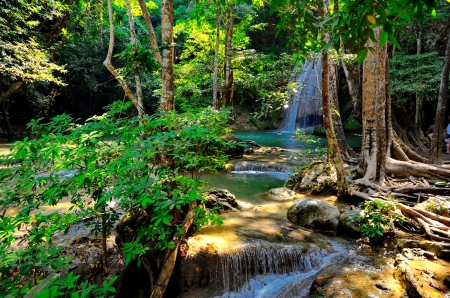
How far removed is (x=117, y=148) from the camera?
2654mm

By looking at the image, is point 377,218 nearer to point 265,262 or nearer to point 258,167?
point 265,262

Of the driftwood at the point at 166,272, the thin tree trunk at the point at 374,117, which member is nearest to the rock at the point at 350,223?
the thin tree trunk at the point at 374,117

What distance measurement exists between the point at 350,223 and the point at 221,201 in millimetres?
2726

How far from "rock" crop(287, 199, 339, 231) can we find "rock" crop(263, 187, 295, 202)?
4.58 feet

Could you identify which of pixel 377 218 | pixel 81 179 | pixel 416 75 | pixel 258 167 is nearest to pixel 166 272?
pixel 81 179

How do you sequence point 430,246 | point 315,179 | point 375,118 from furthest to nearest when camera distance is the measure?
point 315,179, point 375,118, point 430,246

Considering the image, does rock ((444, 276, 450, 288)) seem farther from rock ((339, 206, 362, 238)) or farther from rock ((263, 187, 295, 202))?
rock ((263, 187, 295, 202))

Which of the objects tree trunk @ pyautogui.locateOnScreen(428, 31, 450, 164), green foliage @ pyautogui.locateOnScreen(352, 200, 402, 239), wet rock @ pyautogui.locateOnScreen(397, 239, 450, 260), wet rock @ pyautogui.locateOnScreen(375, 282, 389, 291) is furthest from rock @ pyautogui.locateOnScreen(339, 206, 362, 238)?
tree trunk @ pyautogui.locateOnScreen(428, 31, 450, 164)

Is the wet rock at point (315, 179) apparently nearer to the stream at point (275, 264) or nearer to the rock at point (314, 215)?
the rock at point (314, 215)

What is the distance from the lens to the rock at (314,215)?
16.8ft

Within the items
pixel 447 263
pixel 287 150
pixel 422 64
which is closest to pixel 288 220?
pixel 447 263

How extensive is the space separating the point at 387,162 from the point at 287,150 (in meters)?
7.35

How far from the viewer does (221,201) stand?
20.2ft

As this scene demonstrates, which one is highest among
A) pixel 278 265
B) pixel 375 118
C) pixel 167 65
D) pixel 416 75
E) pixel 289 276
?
pixel 416 75
